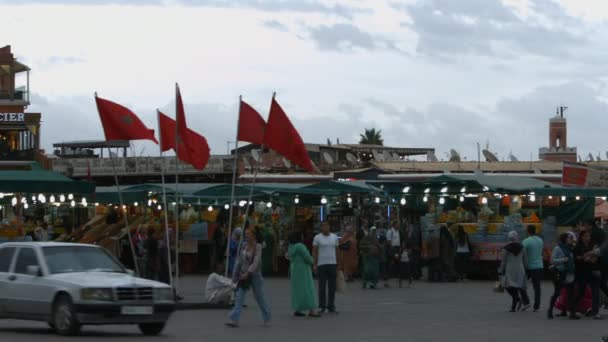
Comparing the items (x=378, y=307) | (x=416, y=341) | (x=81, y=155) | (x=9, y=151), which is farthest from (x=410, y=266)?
(x=81, y=155)

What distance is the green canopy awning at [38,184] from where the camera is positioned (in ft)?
100

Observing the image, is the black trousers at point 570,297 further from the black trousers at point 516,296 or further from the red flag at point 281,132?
the red flag at point 281,132

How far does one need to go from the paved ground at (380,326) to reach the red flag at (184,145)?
310cm

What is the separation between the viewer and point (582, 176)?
39188 mm

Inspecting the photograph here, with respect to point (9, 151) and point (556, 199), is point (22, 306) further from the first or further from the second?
point (9, 151)

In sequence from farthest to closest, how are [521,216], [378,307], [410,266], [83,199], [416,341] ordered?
1. [83,199]
2. [521,216]
3. [410,266]
4. [378,307]
5. [416,341]

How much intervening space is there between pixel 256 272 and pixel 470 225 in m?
16.6

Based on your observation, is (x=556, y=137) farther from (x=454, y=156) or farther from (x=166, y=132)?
(x=166, y=132)

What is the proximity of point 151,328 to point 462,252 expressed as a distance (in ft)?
60.7

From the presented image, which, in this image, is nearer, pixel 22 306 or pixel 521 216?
pixel 22 306

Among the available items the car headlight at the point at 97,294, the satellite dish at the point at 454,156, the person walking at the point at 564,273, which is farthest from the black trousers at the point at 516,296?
the satellite dish at the point at 454,156

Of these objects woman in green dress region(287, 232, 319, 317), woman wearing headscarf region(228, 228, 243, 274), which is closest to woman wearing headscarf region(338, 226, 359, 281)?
woman wearing headscarf region(228, 228, 243, 274)

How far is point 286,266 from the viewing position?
129 feet

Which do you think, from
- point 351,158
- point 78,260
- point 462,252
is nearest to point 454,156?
point 351,158
